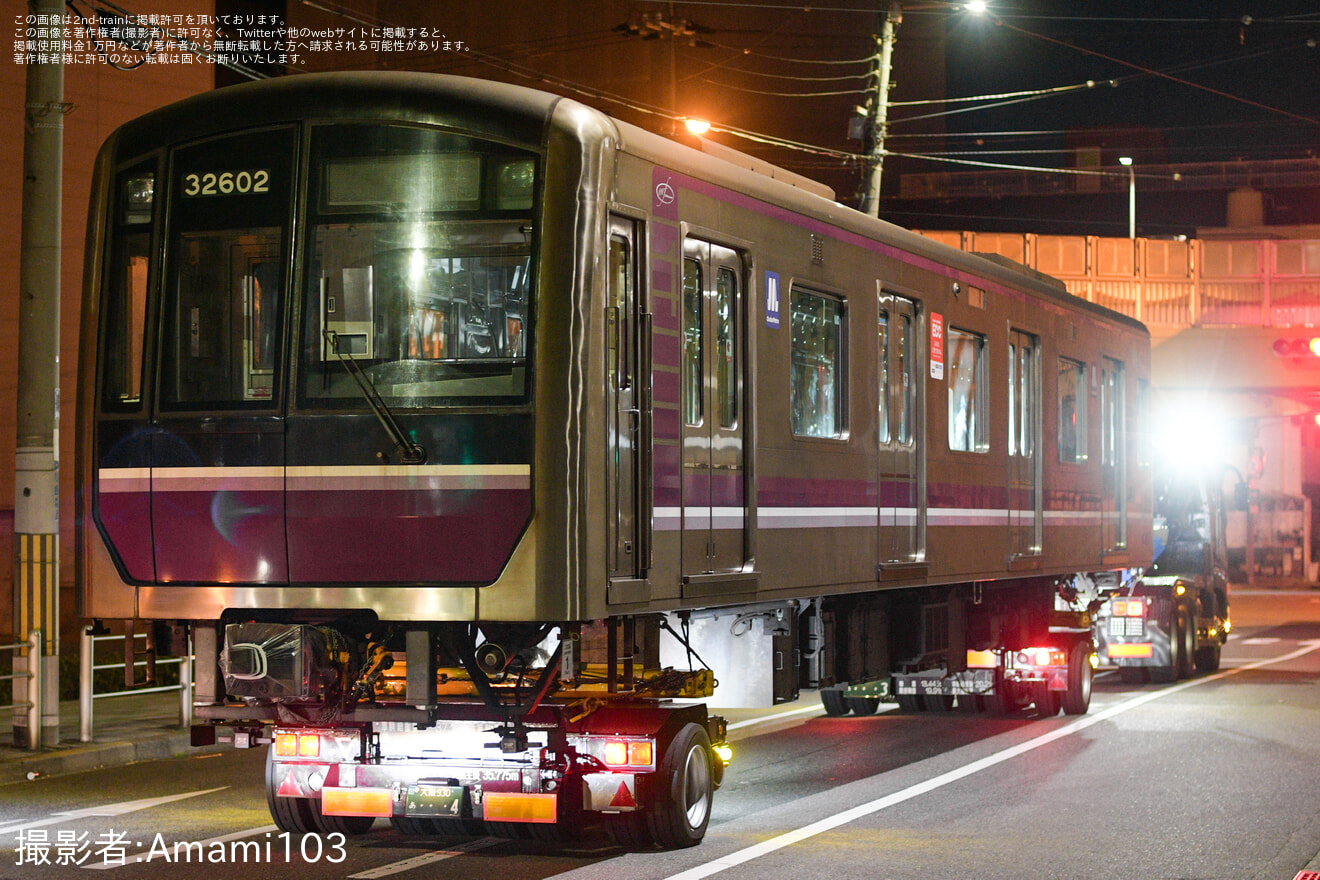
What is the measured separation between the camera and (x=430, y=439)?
8469mm

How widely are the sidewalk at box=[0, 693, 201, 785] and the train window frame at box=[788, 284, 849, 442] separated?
20.0 feet

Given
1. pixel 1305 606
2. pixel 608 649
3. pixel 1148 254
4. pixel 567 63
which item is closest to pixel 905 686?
pixel 608 649

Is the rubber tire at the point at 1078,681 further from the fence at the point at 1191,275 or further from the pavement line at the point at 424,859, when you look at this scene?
the fence at the point at 1191,275

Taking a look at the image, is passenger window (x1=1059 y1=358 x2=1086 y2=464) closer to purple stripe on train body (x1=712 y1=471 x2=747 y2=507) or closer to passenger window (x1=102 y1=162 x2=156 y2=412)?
purple stripe on train body (x1=712 y1=471 x2=747 y2=507)

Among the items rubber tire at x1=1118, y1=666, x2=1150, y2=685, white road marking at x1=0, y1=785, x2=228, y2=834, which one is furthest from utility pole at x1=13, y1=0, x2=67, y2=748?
rubber tire at x1=1118, y1=666, x2=1150, y2=685

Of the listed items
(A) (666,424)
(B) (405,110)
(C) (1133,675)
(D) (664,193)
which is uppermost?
(B) (405,110)

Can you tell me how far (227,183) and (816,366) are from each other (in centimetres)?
395

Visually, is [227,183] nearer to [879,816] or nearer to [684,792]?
[684,792]

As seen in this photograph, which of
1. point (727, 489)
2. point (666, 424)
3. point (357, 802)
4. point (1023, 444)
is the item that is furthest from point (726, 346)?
point (1023, 444)

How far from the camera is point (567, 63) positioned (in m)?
56.8

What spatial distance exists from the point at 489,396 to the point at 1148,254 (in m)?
38.7

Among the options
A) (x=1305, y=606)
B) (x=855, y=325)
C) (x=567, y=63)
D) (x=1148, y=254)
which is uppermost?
(x=567, y=63)

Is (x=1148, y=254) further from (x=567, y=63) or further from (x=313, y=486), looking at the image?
(x=313, y=486)

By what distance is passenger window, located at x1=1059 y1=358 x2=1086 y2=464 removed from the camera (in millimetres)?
16391
